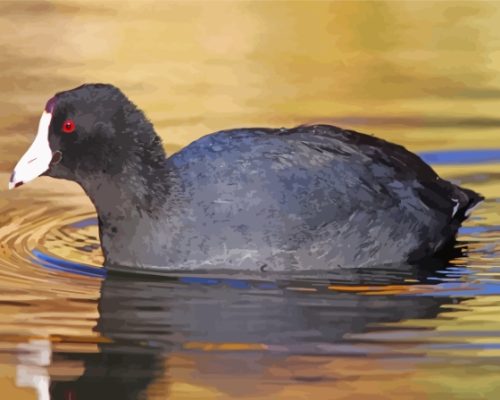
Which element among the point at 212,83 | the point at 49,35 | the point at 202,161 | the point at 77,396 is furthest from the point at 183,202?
the point at 49,35

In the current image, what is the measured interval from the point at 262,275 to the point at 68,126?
46.3 inches

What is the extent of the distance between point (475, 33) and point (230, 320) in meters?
7.77

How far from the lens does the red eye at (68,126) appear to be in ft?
28.3

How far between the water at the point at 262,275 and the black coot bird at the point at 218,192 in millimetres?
146

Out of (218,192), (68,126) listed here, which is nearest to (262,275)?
(218,192)

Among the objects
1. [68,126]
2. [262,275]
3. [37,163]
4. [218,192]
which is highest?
[68,126]

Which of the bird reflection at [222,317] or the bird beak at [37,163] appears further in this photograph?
the bird beak at [37,163]

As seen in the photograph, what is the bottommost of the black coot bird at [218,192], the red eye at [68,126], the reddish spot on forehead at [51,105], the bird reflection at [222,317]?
the bird reflection at [222,317]

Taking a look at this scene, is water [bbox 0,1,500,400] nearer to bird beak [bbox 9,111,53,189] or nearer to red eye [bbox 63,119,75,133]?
bird beak [bbox 9,111,53,189]

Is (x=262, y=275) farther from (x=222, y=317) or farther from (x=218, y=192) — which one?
(x=222, y=317)

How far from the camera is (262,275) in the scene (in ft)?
28.3

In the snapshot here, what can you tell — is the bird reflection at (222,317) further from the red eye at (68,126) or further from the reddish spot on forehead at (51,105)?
the reddish spot on forehead at (51,105)

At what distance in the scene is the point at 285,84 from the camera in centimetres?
1355

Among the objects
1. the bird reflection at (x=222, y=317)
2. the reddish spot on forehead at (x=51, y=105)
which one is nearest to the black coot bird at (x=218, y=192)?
the reddish spot on forehead at (x=51, y=105)
